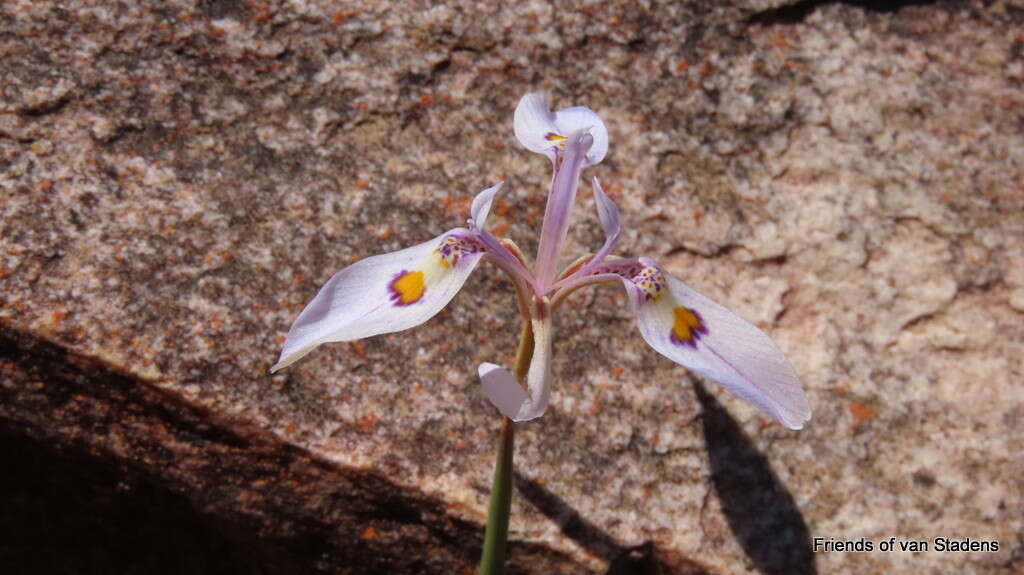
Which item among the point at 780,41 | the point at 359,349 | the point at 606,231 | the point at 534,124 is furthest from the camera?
the point at 780,41

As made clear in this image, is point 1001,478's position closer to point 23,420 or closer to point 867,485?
point 867,485

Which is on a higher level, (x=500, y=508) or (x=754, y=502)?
(x=500, y=508)

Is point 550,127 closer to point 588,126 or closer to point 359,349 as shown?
point 588,126

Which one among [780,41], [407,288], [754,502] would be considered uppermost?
[407,288]

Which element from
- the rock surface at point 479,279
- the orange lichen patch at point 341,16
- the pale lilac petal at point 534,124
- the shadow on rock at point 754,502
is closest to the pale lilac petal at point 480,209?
the pale lilac petal at point 534,124

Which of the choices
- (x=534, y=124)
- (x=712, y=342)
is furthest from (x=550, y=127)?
(x=712, y=342)

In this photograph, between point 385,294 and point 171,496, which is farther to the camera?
point 171,496

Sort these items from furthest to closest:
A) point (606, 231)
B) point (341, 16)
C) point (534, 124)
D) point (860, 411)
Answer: point (341, 16) → point (860, 411) → point (534, 124) → point (606, 231)

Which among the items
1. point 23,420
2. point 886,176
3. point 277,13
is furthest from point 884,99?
point 23,420
